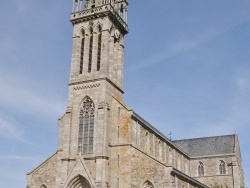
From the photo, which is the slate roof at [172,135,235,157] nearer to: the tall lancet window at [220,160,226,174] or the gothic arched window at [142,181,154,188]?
the tall lancet window at [220,160,226,174]

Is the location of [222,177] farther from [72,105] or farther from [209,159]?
[72,105]

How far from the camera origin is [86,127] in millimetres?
41594

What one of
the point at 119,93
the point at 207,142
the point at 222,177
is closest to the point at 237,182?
the point at 222,177

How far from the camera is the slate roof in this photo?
62.4 metres

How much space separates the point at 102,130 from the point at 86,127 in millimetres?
2414

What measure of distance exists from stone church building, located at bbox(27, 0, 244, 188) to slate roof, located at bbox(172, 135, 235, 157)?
13.7 metres

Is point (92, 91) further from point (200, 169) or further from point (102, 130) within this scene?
point (200, 169)

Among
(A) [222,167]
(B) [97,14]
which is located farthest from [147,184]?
(A) [222,167]

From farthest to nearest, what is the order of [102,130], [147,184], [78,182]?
[102,130] → [78,182] → [147,184]

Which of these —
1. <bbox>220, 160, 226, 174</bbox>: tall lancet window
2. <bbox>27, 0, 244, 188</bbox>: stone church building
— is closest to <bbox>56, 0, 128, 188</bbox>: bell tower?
<bbox>27, 0, 244, 188</bbox>: stone church building

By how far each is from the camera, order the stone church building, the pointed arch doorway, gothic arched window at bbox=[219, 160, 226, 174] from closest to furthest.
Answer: the stone church building
the pointed arch doorway
gothic arched window at bbox=[219, 160, 226, 174]

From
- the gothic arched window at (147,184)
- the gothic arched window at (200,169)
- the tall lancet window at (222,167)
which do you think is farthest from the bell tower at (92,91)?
the tall lancet window at (222,167)

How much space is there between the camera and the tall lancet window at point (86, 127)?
40.7 meters

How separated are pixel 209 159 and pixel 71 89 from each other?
28.5 m
